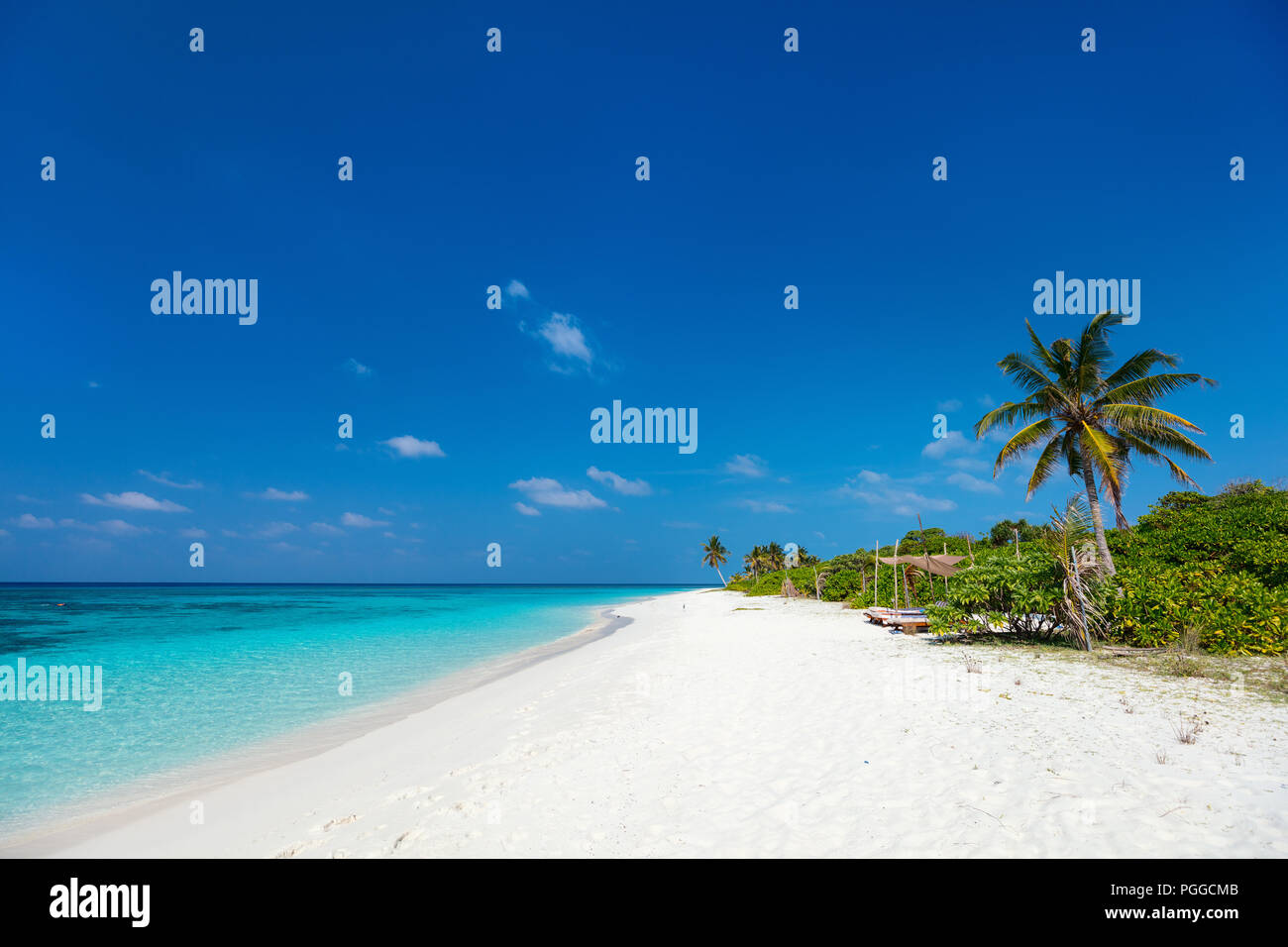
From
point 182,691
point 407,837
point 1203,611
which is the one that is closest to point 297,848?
point 407,837

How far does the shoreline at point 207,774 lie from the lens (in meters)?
5.83

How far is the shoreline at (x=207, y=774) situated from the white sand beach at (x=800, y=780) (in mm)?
301

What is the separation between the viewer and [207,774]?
7.66 meters

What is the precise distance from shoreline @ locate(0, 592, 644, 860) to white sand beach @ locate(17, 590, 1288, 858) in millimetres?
301

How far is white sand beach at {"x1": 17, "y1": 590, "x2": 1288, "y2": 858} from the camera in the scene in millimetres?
4199

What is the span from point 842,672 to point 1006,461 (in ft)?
44.9

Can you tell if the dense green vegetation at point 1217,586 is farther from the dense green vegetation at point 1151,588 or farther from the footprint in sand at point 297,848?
the footprint in sand at point 297,848

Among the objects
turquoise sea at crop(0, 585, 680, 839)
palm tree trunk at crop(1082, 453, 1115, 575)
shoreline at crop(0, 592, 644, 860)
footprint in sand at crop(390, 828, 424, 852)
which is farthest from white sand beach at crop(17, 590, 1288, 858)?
palm tree trunk at crop(1082, 453, 1115, 575)

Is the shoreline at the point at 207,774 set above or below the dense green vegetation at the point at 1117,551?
below

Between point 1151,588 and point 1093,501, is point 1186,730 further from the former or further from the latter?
point 1093,501

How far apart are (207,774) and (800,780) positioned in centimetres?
838

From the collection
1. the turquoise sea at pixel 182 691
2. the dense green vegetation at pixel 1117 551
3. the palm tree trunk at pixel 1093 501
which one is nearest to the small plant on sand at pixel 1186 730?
the dense green vegetation at pixel 1117 551
